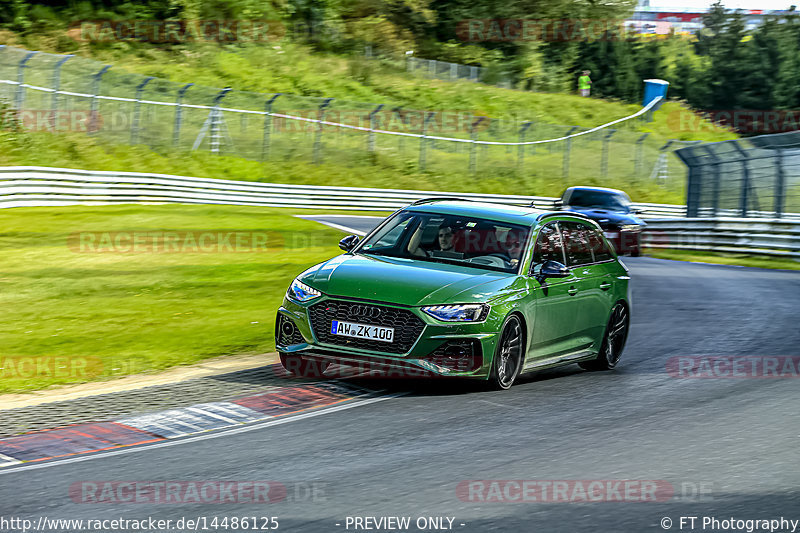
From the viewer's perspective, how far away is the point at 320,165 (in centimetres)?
4100

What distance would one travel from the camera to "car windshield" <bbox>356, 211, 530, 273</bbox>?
32.0ft

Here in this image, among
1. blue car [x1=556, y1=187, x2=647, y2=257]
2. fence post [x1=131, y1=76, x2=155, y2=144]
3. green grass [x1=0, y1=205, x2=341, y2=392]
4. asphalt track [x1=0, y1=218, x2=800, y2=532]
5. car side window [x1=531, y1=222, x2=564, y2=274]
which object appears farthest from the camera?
fence post [x1=131, y1=76, x2=155, y2=144]

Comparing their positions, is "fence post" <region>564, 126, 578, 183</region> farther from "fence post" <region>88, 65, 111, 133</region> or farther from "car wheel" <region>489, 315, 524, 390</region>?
"car wheel" <region>489, 315, 524, 390</region>

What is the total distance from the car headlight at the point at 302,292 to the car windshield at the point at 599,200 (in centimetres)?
1849

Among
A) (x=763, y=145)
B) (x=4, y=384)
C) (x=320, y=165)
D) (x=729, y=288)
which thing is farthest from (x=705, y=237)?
(x=4, y=384)

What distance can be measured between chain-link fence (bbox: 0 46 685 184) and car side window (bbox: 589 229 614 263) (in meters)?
22.6

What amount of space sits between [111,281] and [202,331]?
450 centimetres

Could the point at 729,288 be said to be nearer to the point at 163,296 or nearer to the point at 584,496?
the point at 163,296

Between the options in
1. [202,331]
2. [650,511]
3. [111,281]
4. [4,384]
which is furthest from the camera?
[111,281]

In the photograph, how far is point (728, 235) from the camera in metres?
30.5

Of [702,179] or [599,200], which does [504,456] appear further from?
[702,179]

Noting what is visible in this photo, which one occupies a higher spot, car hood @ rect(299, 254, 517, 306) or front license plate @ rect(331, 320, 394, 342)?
car hood @ rect(299, 254, 517, 306)

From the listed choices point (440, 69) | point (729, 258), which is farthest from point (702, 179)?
point (440, 69)

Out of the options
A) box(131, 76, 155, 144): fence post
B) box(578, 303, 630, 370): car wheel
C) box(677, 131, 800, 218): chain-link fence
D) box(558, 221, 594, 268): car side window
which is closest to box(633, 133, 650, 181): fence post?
box(677, 131, 800, 218): chain-link fence
